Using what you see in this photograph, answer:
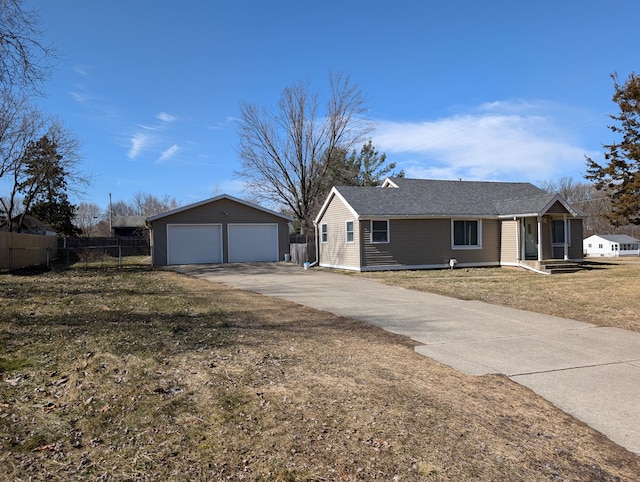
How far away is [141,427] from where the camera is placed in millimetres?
3562

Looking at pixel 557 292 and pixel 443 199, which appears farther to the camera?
pixel 443 199

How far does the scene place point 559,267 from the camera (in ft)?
62.2

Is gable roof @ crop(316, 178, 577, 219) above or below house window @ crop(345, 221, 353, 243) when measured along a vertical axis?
above

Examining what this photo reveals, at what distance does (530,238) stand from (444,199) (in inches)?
162

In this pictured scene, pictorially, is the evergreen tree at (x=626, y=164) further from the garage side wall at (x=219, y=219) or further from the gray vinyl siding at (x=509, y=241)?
the garage side wall at (x=219, y=219)

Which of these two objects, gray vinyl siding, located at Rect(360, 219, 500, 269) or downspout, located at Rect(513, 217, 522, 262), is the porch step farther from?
gray vinyl siding, located at Rect(360, 219, 500, 269)

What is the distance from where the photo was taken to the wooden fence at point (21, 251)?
20.1 m

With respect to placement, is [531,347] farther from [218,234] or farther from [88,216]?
[88,216]

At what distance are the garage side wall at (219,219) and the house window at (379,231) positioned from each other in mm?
8793

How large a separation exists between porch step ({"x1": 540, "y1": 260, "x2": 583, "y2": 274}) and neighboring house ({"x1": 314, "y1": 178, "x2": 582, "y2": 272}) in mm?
194

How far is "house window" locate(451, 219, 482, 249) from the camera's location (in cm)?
2108

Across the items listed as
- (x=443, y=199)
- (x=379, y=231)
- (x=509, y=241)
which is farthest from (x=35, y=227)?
(x=509, y=241)

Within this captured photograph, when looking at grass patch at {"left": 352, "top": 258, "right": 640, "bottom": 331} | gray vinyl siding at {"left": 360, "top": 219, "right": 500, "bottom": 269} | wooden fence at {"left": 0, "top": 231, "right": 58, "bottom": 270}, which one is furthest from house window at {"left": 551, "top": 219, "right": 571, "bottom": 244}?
wooden fence at {"left": 0, "top": 231, "right": 58, "bottom": 270}

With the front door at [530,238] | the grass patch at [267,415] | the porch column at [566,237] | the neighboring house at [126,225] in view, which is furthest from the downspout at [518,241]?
the neighboring house at [126,225]
